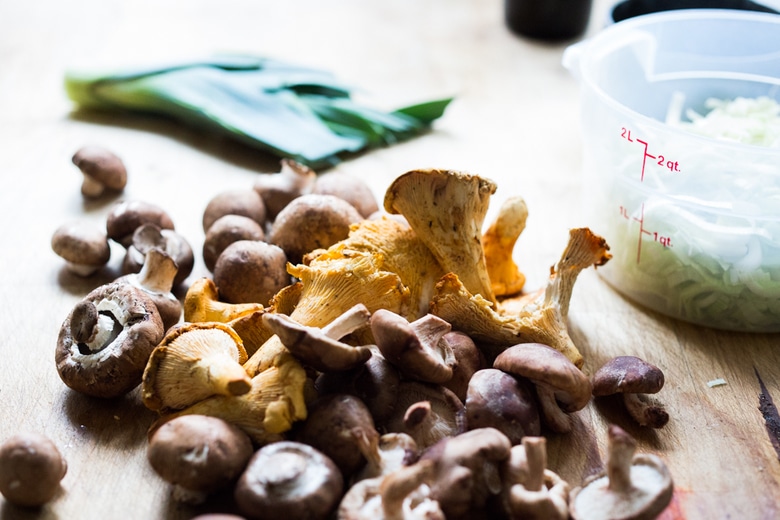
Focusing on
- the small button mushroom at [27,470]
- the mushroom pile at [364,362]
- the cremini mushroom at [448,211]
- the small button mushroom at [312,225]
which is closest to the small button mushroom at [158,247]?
the mushroom pile at [364,362]

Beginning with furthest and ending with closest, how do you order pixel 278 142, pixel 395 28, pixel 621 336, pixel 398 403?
pixel 395 28
pixel 278 142
pixel 621 336
pixel 398 403

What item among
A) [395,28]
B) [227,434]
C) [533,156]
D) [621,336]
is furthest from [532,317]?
[395,28]

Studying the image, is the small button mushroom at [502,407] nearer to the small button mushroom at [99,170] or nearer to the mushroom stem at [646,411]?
the mushroom stem at [646,411]

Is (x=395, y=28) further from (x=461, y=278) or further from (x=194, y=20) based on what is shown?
(x=461, y=278)

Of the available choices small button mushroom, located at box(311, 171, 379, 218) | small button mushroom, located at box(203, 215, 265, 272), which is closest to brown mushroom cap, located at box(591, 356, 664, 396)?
small button mushroom, located at box(311, 171, 379, 218)

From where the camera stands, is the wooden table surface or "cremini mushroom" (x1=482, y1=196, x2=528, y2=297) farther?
"cremini mushroom" (x1=482, y1=196, x2=528, y2=297)

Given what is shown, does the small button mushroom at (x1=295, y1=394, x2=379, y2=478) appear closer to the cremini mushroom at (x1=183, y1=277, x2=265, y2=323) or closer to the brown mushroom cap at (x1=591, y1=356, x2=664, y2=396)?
the cremini mushroom at (x1=183, y1=277, x2=265, y2=323)
